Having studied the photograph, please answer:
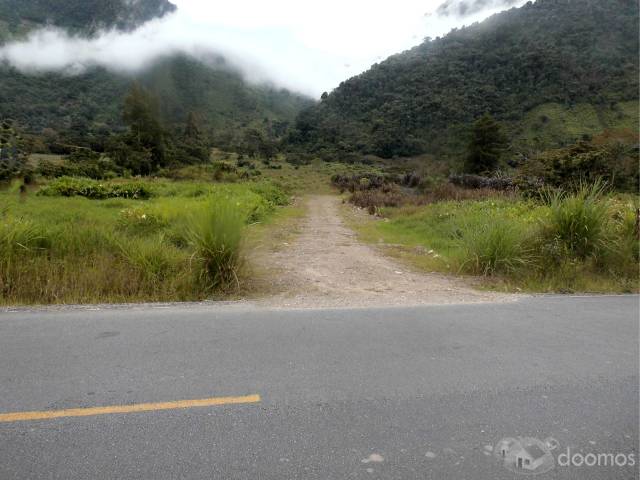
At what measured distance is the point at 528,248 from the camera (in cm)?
809

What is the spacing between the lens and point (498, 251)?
7.88 meters

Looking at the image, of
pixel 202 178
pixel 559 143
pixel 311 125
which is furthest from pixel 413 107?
pixel 202 178

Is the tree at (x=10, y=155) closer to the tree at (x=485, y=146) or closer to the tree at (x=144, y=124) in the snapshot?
the tree at (x=144, y=124)

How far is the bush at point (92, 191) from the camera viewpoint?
2006 cm

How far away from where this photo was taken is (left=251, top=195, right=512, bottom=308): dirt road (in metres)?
6.00

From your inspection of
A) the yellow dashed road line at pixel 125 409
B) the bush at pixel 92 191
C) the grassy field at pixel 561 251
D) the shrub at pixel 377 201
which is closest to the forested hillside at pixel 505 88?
the shrub at pixel 377 201

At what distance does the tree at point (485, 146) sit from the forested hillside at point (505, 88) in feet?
35.5

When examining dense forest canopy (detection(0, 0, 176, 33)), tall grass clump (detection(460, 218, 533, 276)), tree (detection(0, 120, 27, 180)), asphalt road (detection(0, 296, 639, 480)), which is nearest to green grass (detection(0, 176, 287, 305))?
asphalt road (detection(0, 296, 639, 480))

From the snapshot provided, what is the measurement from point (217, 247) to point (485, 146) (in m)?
49.3

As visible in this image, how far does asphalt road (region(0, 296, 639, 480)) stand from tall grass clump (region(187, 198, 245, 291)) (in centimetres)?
121

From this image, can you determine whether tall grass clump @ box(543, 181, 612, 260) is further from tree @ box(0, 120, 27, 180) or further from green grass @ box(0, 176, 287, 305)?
tree @ box(0, 120, 27, 180)

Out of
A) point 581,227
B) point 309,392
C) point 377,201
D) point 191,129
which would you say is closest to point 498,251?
point 581,227

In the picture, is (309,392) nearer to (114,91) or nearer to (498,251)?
(498,251)

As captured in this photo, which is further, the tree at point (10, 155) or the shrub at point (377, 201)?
the shrub at point (377, 201)
